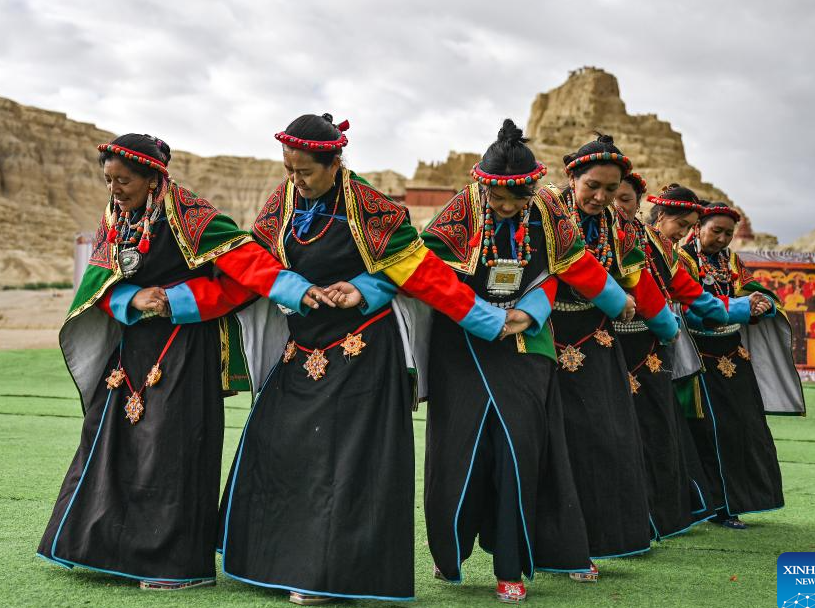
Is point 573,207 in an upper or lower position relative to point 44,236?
lower

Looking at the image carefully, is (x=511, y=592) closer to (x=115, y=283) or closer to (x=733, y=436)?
(x=115, y=283)

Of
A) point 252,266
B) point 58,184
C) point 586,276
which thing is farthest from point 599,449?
point 58,184

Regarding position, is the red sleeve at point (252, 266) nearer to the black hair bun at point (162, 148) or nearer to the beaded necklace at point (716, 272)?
the black hair bun at point (162, 148)

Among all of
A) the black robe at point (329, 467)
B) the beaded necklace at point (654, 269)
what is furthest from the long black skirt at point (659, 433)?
the black robe at point (329, 467)

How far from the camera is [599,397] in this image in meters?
4.31

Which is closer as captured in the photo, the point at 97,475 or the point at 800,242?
the point at 97,475

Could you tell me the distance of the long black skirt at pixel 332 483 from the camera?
3471mm

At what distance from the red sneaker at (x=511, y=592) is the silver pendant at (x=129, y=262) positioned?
78.4 inches

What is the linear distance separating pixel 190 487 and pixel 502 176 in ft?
5.93

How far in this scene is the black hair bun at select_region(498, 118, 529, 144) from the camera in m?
3.88

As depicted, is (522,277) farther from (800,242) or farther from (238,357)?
(800,242)

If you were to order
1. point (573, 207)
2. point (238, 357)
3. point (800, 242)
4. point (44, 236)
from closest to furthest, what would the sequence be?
1. point (238, 357)
2. point (573, 207)
3. point (800, 242)
4. point (44, 236)

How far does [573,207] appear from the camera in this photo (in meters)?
4.45

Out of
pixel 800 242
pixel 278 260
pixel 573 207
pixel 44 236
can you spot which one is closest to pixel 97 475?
pixel 278 260
